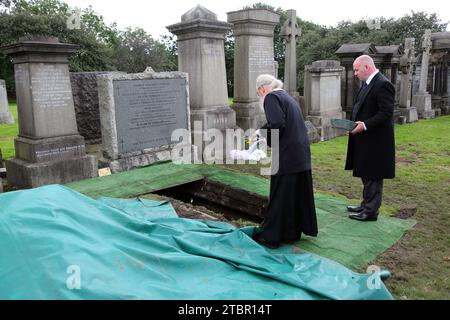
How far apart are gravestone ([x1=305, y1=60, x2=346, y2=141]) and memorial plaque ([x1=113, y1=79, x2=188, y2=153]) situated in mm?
4190

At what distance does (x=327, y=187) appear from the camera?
608 centimetres

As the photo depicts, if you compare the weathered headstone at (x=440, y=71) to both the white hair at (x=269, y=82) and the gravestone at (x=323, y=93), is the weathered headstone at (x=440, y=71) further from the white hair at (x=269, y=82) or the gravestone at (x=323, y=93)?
the white hair at (x=269, y=82)

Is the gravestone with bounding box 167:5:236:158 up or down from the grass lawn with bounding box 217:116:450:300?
up

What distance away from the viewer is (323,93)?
10.2m

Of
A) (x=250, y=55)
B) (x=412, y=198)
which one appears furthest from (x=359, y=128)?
(x=250, y=55)

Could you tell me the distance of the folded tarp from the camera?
246 centimetres

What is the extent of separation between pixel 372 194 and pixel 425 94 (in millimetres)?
12589

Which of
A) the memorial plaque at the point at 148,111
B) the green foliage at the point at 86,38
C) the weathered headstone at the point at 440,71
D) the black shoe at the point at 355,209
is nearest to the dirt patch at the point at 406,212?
the black shoe at the point at 355,209

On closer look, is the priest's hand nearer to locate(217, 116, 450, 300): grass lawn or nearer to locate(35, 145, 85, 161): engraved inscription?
locate(217, 116, 450, 300): grass lawn

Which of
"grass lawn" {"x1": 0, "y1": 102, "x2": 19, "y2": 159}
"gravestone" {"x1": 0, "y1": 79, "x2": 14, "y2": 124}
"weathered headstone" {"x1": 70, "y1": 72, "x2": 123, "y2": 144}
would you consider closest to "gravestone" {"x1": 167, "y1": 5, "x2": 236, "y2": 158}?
"weathered headstone" {"x1": 70, "y1": 72, "x2": 123, "y2": 144}

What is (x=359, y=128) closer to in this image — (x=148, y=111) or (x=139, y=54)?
(x=148, y=111)

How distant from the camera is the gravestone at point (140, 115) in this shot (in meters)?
6.35

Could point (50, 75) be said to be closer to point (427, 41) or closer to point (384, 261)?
point (384, 261)
